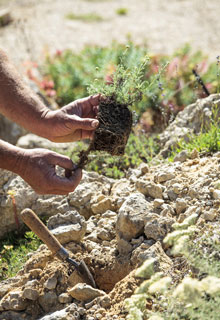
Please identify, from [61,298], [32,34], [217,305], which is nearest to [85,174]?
[61,298]

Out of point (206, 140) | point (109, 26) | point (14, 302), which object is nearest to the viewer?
point (14, 302)

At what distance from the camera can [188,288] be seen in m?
1.98

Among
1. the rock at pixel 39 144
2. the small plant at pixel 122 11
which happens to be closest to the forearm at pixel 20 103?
the rock at pixel 39 144

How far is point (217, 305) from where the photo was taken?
89.5 inches

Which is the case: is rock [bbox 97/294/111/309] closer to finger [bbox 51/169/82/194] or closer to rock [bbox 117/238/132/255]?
rock [bbox 117/238/132/255]

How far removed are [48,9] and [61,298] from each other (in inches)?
393

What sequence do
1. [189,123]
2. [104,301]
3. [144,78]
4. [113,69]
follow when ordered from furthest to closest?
[144,78], [113,69], [189,123], [104,301]

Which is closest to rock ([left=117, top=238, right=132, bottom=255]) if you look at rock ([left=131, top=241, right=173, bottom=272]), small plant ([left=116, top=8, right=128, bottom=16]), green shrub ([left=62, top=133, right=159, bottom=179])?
rock ([left=131, top=241, right=173, bottom=272])

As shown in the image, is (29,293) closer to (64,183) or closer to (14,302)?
(14,302)

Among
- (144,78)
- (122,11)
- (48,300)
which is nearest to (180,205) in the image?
(48,300)

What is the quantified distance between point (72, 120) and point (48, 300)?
1178 millimetres

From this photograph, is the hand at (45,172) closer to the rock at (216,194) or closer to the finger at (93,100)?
the finger at (93,100)

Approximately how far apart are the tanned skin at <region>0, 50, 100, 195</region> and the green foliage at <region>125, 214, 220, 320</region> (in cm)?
92

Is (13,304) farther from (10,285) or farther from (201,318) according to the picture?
(201,318)
